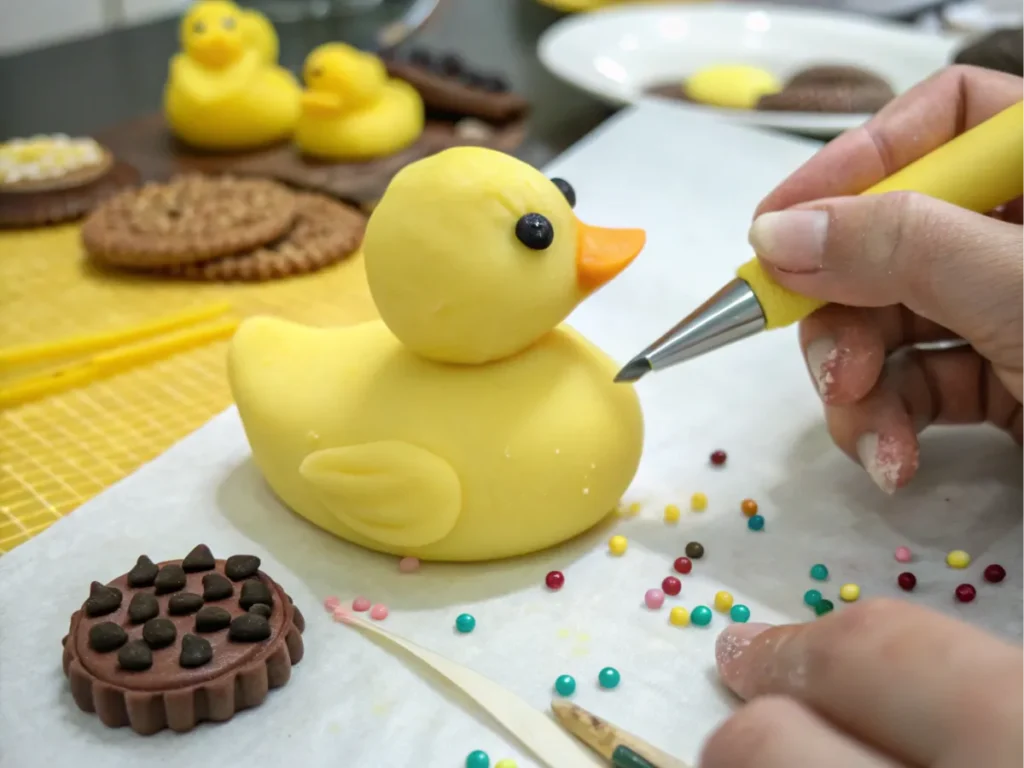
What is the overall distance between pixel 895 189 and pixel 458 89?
102 centimetres

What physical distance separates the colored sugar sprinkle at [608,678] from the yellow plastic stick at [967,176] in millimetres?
288

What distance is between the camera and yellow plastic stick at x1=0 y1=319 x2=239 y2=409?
100 centimetres

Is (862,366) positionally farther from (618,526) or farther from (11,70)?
(11,70)

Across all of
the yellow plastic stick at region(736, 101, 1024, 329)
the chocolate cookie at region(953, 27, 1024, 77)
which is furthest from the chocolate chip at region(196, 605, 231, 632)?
the chocolate cookie at region(953, 27, 1024, 77)

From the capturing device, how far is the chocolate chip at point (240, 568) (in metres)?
0.70

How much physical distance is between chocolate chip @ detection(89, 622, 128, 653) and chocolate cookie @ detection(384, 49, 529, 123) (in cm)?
116

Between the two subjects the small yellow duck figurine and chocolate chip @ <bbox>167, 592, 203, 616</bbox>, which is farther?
the small yellow duck figurine

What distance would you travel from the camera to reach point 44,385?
100 cm

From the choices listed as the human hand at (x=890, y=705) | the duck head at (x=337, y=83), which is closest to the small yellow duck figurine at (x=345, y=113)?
the duck head at (x=337, y=83)

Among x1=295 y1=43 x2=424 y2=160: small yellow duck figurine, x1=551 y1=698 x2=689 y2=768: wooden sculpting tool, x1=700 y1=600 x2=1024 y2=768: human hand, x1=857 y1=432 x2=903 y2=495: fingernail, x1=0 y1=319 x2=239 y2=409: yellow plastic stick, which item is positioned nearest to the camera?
x1=700 y1=600 x2=1024 y2=768: human hand

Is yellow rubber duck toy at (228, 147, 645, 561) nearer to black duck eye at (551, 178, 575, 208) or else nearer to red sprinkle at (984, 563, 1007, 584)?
black duck eye at (551, 178, 575, 208)

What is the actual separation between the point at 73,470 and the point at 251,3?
1.79 meters

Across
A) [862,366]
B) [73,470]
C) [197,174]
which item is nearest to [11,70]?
[197,174]

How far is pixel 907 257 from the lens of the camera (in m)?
0.71
